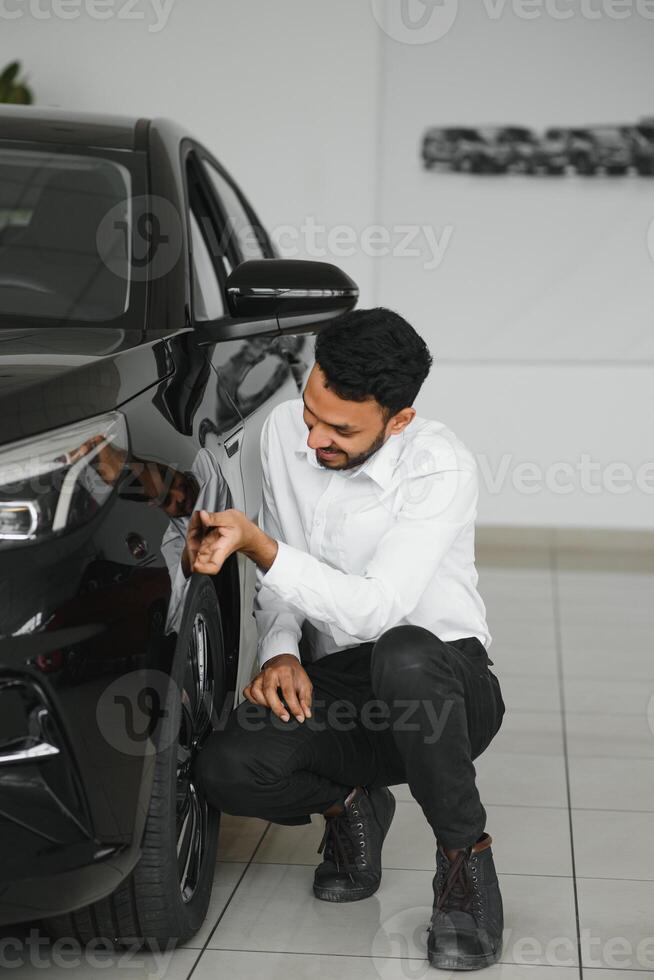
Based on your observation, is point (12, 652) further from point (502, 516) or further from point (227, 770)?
point (502, 516)

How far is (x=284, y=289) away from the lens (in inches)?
81.2

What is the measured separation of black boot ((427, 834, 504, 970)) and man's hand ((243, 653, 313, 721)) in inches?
12.3

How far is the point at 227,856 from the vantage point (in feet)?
7.52

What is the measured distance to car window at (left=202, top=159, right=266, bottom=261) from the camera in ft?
8.98

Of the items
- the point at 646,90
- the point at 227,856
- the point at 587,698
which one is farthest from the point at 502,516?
the point at 227,856

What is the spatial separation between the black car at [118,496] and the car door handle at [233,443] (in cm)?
1

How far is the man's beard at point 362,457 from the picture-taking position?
1945 mm

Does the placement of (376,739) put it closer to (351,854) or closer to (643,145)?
(351,854)

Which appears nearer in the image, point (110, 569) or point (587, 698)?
point (110, 569)

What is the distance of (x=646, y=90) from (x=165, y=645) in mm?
4917

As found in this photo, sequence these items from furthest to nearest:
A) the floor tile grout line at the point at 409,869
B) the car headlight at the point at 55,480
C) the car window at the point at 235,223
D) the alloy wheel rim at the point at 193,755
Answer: the car window at the point at 235,223, the floor tile grout line at the point at 409,869, the alloy wheel rim at the point at 193,755, the car headlight at the point at 55,480

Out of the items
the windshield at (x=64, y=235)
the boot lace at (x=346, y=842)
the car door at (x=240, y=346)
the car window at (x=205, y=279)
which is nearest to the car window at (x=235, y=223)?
the car door at (x=240, y=346)

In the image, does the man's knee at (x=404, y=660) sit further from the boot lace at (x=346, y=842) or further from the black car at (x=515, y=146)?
the black car at (x=515, y=146)

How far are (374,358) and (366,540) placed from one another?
0.31 meters
